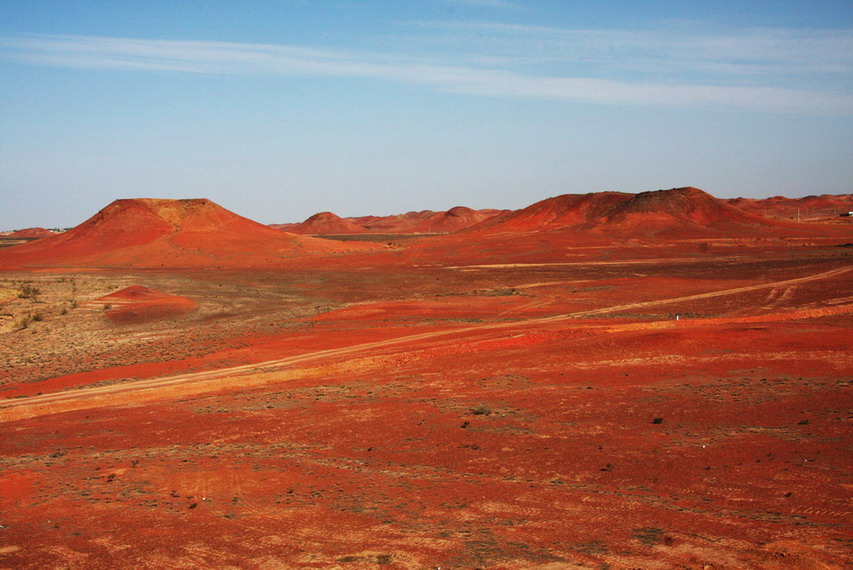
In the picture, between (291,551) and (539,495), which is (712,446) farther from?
(291,551)

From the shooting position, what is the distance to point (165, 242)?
8806 cm

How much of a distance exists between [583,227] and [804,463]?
88047mm

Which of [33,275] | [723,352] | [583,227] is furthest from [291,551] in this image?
[583,227]

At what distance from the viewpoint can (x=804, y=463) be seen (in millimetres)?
10602

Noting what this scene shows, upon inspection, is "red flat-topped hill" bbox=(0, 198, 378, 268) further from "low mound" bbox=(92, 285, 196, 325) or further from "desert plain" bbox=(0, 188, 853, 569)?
"desert plain" bbox=(0, 188, 853, 569)

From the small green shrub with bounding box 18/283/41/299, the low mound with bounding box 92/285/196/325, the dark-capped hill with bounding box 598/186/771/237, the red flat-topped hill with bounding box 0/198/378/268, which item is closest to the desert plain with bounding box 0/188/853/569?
the low mound with bounding box 92/285/196/325

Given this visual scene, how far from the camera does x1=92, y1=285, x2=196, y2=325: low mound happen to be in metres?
36.5

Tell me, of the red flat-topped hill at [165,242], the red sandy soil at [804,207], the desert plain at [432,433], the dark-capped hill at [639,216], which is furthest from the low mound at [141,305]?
the red sandy soil at [804,207]

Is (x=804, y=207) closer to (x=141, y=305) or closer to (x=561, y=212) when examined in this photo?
(x=561, y=212)

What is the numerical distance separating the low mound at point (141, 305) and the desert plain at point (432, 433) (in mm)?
322

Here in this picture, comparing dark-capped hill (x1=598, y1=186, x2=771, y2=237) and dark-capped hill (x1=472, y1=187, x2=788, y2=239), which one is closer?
dark-capped hill (x1=472, y1=187, x2=788, y2=239)

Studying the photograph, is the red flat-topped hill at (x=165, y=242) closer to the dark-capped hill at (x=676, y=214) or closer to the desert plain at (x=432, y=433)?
the dark-capped hill at (x=676, y=214)

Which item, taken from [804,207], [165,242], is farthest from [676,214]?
[804,207]

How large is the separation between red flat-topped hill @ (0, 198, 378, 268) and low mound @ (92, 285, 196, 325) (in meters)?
31.2
